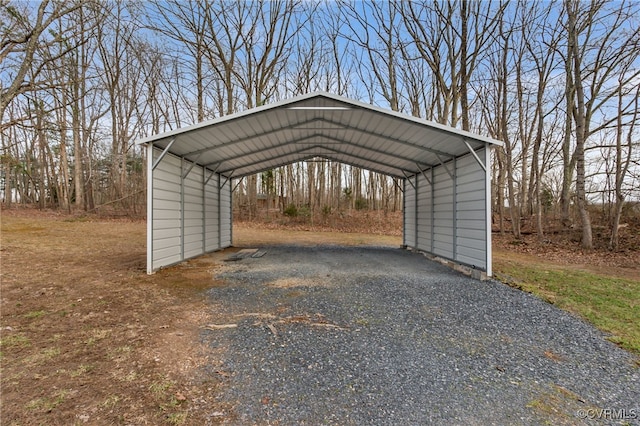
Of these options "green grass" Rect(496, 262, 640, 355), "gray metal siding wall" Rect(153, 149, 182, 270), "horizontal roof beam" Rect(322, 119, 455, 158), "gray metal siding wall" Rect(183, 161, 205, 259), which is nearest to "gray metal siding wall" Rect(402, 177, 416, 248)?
"horizontal roof beam" Rect(322, 119, 455, 158)

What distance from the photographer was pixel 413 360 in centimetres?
275

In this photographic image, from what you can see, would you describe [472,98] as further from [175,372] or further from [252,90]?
[175,372]

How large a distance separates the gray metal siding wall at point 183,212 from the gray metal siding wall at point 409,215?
6907 mm

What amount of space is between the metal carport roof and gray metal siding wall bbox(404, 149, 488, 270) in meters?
0.44

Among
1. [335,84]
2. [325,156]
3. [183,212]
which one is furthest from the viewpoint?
[335,84]

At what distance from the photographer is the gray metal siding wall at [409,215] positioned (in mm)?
11008

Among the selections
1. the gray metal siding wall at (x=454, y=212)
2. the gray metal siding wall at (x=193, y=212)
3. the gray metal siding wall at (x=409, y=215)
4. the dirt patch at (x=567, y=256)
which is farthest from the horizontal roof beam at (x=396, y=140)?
the gray metal siding wall at (x=193, y=212)

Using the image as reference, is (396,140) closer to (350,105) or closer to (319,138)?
(350,105)

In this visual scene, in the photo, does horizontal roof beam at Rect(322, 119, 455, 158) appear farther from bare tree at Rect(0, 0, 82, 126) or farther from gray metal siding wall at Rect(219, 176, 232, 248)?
bare tree at Rect(0, 0, 82, 126)

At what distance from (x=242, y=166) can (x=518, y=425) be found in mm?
10181

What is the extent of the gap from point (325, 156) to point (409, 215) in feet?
12.8

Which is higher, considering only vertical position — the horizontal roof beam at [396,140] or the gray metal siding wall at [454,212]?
the horizontal roof beam at [396,140]

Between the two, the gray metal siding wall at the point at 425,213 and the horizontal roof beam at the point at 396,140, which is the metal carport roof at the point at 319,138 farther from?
the gray metal siding wall at the point at 425,213

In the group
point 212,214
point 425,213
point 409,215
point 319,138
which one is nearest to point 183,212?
point 212,214
